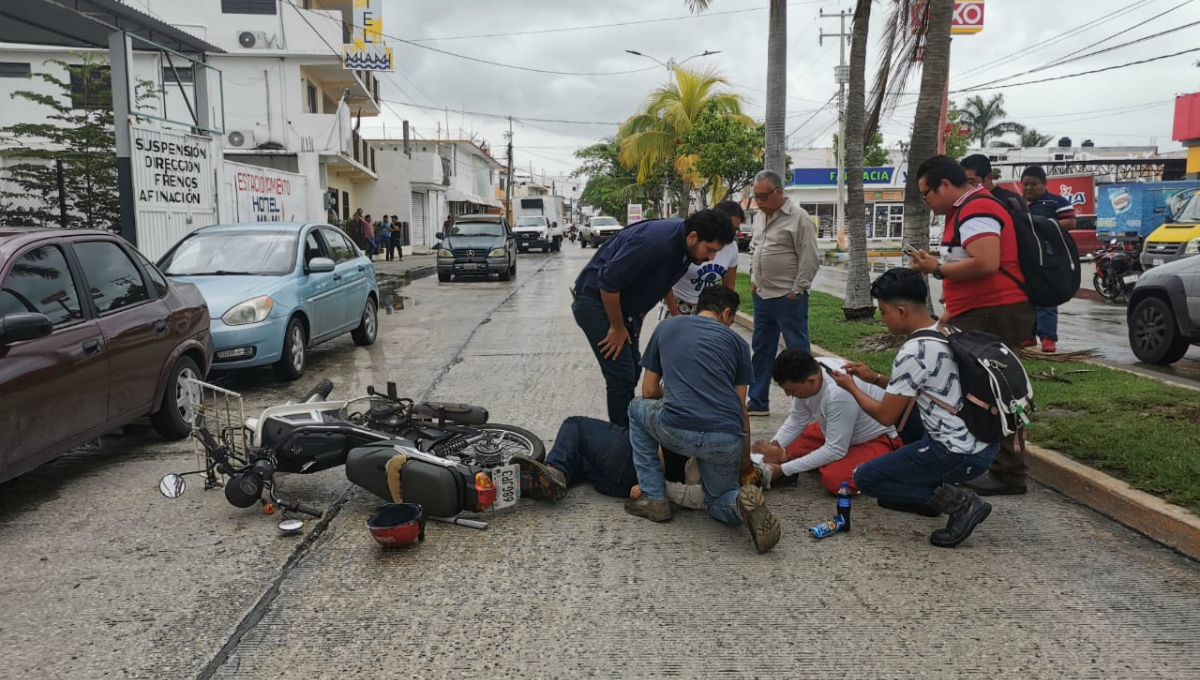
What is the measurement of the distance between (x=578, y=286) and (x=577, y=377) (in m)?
3.43

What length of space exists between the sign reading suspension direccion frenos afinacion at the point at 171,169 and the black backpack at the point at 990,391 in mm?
12457

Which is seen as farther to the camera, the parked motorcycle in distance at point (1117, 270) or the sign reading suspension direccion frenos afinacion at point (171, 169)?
the parked motorcycle in distance at point (1117, 270)

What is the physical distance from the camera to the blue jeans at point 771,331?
21.5 feet

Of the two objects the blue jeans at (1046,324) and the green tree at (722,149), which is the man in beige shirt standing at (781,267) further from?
the green tree at (722,149)

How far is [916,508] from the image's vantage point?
15.1ft

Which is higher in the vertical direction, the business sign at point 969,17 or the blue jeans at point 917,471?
the business sign at point 969,17

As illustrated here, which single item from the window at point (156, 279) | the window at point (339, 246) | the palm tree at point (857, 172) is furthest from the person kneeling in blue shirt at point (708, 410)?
the palm tree at point (857, 172)

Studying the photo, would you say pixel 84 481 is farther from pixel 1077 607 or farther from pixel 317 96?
pixel 317 96

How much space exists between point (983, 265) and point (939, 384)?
102 centimetres

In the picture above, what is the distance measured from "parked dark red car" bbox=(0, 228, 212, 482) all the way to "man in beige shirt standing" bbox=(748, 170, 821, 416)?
4339mm

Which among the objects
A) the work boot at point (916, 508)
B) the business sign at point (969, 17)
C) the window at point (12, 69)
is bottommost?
the work boot at point (916, 508)

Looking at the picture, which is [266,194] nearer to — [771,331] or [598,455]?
[771,331]

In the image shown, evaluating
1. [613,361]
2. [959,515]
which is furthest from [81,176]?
[959,515]

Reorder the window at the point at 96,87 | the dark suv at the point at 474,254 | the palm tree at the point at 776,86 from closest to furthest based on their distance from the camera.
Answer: the palm tree at the point at 776,86 → the window at the point at 96,87 → the dark suv at the point at 474,254
